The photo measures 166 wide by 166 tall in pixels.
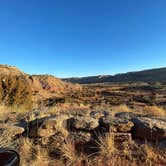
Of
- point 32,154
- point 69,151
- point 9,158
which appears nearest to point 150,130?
point 69,151

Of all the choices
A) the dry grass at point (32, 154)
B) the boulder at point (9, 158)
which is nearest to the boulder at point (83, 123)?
the dry grass at point (32, 154)

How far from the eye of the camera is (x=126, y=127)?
404 cm

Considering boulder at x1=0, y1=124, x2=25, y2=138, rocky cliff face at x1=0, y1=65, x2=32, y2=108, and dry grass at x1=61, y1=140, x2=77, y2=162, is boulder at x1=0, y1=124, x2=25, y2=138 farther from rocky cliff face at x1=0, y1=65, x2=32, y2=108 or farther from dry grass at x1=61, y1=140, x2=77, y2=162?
rocky cliff face at x1=0, y1=65, x2=32, y2=108

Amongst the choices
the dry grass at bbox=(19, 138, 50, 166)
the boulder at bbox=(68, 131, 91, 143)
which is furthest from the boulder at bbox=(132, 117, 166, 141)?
the dry grass at bbox=(19, 138, 50, 166)

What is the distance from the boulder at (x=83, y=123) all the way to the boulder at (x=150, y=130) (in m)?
0.78

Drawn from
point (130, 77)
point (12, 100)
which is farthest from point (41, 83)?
point (130, 77)

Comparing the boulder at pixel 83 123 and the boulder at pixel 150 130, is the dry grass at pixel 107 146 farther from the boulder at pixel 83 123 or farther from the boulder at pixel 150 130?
the boulder at pixel 150 130

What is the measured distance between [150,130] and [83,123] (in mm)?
Answer: 1254

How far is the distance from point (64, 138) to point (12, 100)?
8.75 metres

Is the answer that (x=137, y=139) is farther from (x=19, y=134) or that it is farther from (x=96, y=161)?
(x=19, y=134)

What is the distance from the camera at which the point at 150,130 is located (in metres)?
3.88

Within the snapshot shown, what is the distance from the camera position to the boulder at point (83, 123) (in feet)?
13.5

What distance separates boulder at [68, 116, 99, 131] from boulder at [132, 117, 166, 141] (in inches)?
30.8

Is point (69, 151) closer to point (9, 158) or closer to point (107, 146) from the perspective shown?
point (107, 146)
